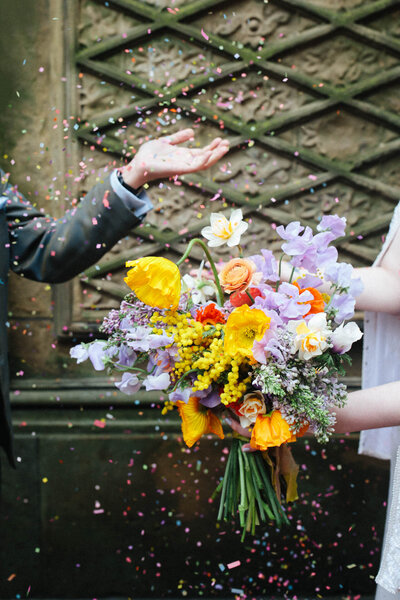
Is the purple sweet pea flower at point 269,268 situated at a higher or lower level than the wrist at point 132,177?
lower

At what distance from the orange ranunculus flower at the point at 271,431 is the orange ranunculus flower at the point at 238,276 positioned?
0.28 meters

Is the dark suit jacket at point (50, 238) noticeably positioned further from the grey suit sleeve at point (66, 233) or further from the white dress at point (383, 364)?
the white dress at point (383, 364)

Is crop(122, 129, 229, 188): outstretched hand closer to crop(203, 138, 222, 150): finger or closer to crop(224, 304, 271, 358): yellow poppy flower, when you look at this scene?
crop(203, 138, 222, 150): finger

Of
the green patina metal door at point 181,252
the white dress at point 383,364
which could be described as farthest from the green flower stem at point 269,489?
the green patina metal door at point 181,252

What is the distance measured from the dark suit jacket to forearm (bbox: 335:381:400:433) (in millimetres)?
907

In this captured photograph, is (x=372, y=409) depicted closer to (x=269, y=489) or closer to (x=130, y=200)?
(x=269, y=489)

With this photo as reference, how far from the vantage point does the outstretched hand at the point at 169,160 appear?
1.60 meters

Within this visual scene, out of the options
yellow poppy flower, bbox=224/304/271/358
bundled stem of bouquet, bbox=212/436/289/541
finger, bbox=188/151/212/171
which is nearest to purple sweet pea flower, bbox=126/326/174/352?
yellow poppy flower, bbox=224/304/271/358

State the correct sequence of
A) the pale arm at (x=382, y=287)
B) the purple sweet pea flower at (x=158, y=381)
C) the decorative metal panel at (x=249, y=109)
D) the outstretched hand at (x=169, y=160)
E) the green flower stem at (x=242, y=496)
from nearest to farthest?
the purple sweet pea flower at (x=158, y=381) → the green flower stem at (x=242, y=496) → the pale arm at (x=382, y=287) → the outstretched hand at (x=169, y=160) → the decorative metal panel at (x=249, y=109)

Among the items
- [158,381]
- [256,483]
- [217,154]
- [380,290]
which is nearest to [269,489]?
[256,483]

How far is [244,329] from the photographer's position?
1.13 metres

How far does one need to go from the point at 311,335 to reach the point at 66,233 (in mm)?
1025

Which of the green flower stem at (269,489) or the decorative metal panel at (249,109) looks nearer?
the green flower stem at (269,489)

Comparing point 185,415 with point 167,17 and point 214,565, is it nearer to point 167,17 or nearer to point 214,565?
point 214,565
